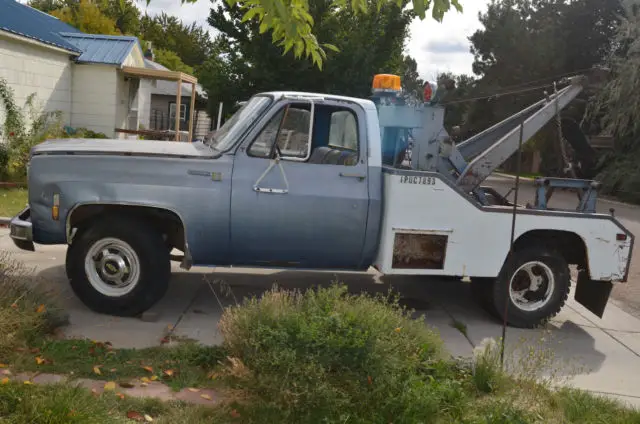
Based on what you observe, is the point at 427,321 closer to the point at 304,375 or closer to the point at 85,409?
the point at 304,375

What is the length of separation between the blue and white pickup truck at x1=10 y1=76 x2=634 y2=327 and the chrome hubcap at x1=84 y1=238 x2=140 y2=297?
12mm

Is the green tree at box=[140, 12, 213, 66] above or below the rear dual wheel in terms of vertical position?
above

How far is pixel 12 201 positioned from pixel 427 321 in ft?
25.4

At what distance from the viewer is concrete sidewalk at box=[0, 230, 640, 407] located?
5719mm

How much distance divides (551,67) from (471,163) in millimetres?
36265

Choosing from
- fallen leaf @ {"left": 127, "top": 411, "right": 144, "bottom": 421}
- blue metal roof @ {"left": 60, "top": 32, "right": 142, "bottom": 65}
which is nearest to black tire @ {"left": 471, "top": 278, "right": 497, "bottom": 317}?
fallen leaf @ {"left": 127, "top": 411, "right": 144, "bottom": 421}

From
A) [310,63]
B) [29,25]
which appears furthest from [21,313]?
[310,63]

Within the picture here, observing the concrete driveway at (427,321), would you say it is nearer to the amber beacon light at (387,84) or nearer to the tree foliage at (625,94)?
the amber beacon light at (387,84)

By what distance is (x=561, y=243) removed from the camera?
7266mm

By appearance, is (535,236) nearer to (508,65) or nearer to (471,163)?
(471,163)

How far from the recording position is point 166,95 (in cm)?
3669

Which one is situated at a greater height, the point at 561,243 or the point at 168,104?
the point at 168,104

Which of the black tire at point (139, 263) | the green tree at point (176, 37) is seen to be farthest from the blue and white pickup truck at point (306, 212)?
the green tree at point (176, 37)

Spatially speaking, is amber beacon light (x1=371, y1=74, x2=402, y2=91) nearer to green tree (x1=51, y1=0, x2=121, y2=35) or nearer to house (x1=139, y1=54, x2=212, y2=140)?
house (x1=139, y1=54, x2=212, y2=140)
